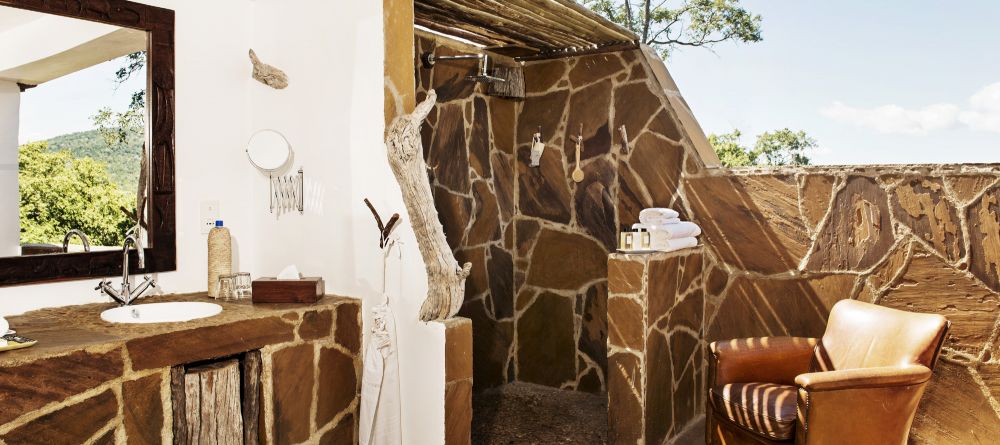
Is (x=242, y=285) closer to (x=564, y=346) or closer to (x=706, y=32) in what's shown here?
(x=564, y=346)

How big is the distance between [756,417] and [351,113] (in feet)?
7.36

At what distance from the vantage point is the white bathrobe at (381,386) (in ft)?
9.02

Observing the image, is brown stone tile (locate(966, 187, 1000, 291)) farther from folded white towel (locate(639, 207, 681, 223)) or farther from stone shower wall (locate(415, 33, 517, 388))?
stone shower wall (locate(415, 33, 517, 388))

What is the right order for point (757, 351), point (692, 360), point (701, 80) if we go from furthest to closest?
1. point (701, 80)
2. point (692, 360)
3. point (757, 351)

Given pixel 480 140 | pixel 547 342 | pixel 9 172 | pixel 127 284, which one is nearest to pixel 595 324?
pixel 547 342

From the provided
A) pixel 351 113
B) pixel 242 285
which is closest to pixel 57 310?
pixel 242 285

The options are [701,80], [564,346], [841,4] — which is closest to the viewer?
[564,346]

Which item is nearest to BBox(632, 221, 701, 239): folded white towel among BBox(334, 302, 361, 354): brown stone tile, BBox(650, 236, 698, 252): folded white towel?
BBox(650, 236, 698, 252): folded white towel

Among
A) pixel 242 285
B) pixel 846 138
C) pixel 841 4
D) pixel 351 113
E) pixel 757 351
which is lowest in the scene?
pixel 757 351

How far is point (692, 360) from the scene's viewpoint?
3885 millimetres

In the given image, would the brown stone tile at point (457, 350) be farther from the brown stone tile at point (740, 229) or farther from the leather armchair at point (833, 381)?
the brown stone tile at point (740, 229)

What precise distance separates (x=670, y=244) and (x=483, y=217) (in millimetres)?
1360

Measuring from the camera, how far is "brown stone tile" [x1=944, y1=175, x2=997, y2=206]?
3.04 metres

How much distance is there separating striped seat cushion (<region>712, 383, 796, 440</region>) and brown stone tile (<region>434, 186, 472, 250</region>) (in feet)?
5.95
